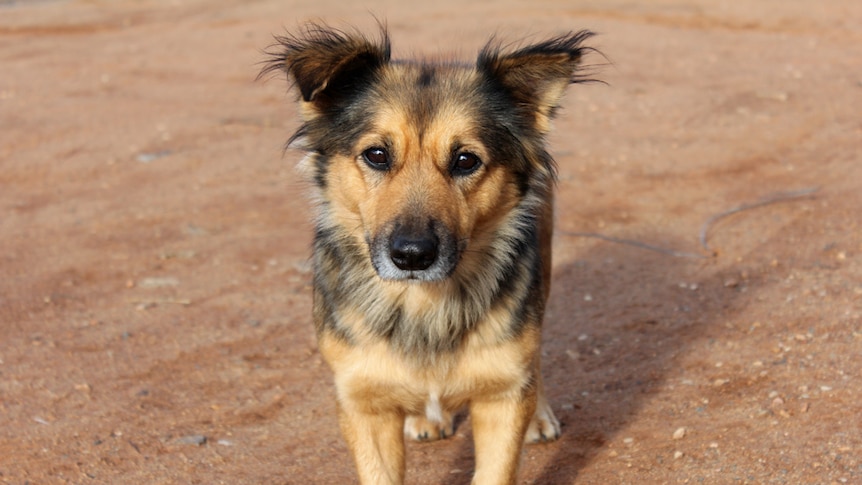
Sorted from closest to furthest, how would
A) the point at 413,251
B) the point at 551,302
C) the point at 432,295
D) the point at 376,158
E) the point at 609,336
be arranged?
the point at 413,251, the point at 376,158, the point at 432,295, the point at 609,336, the point at 551,302

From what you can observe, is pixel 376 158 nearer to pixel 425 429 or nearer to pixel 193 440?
pixel 425 429

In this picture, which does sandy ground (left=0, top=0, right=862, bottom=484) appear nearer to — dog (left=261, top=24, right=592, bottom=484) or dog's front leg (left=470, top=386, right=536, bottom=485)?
dog (left=261, top=24, right=592, bottom=484)

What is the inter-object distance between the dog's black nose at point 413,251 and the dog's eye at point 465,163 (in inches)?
16.2

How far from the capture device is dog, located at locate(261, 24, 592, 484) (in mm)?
4023

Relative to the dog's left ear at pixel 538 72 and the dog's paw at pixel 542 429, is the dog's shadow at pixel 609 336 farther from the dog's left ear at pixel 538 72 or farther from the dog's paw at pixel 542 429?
the dog's left ear at pixel 538 72

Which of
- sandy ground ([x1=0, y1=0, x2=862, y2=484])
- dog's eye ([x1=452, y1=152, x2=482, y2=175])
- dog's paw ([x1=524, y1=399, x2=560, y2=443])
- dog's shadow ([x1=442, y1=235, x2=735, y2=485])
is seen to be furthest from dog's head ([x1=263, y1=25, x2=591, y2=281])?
dog's shadow ([x1=442, y1=235, x2=735, y2=485])

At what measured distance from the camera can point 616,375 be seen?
5680 mm

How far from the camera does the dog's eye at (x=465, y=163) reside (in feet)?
13.5

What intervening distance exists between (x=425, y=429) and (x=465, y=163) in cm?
165

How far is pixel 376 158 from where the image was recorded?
13.5ft

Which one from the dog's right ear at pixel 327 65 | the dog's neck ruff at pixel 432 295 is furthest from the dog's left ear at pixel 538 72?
the dog's right ear at pixel 327 65

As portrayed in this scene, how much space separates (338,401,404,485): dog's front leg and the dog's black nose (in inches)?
27.4

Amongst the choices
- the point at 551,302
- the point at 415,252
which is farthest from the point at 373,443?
the point at 551,302

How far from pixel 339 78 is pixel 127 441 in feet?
7.16
